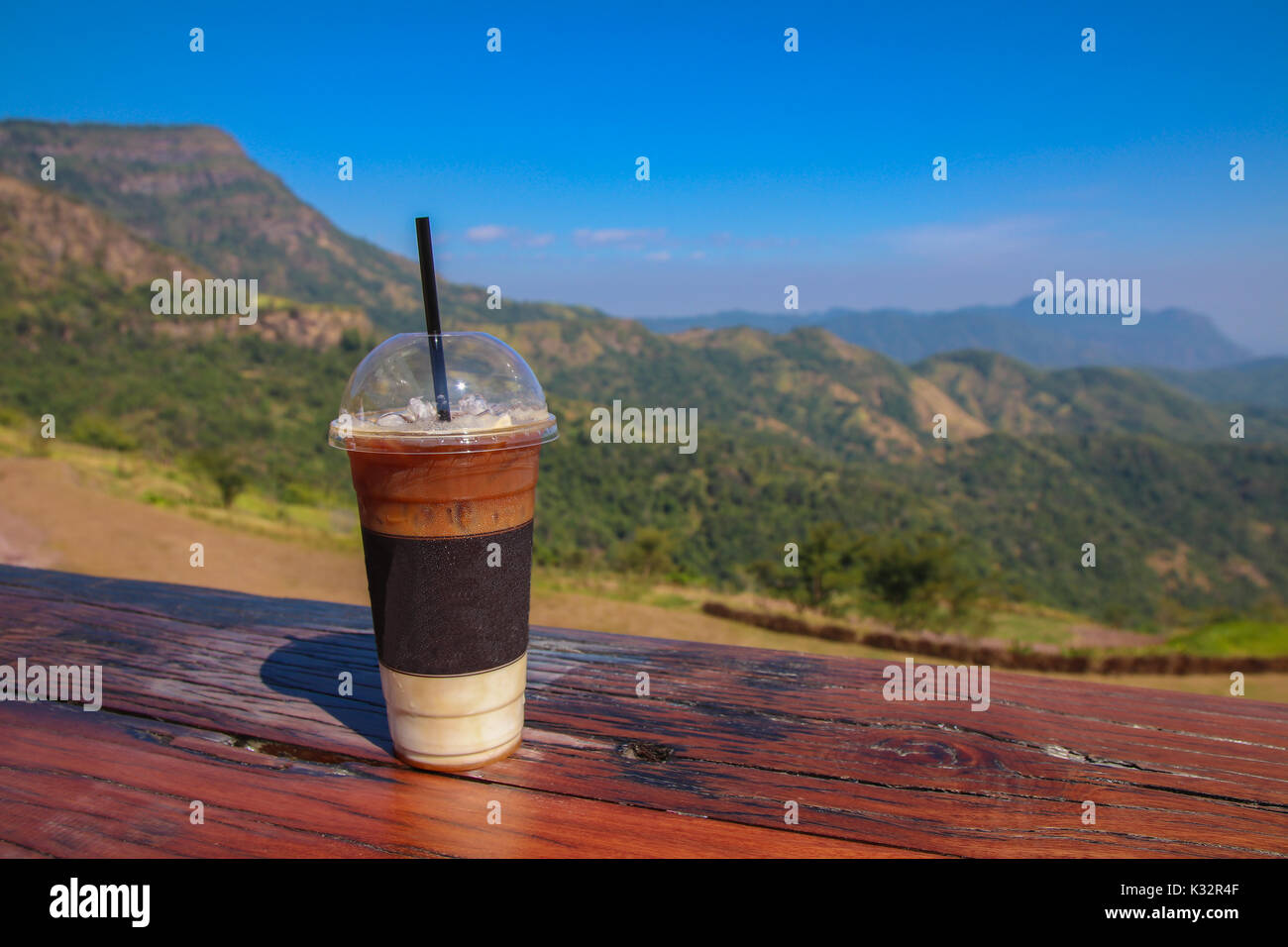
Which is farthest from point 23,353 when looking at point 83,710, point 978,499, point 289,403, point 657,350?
point 657,350

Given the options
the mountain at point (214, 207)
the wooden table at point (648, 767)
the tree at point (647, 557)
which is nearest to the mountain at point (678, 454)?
the tree at point (647, 557)

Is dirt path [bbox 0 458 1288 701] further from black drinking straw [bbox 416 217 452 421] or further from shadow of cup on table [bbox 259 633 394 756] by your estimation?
black drinking straw [bbox 416 217 452 421]

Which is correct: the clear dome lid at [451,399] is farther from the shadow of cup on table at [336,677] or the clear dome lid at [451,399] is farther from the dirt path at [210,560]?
the dirt path at [210,560]

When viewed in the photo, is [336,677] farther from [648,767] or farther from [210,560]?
[210,560]

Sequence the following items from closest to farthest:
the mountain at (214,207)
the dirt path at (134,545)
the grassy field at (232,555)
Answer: the dirt path at (134,545) → the grassy field at (232,555) → the mountain at (214,207)

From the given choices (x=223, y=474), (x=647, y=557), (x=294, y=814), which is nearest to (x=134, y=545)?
(x=223, y=474)

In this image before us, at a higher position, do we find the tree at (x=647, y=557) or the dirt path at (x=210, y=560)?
the dirt path at (x=210, y=560)
